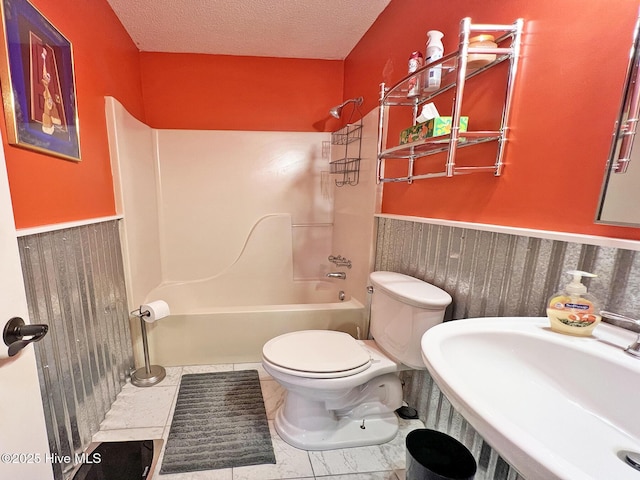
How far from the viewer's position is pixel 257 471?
4.09 ft

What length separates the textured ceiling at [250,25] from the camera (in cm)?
174

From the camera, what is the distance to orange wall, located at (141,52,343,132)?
235cm

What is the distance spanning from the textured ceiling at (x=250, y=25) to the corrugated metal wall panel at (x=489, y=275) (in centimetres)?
138

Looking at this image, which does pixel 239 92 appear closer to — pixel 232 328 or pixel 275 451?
pixel 232 328

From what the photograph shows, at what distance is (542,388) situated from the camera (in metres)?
0.69

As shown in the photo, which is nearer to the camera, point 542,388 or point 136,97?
point 542,388

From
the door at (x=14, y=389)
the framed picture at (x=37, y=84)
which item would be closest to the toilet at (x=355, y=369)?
the door at (x=14, y=389)

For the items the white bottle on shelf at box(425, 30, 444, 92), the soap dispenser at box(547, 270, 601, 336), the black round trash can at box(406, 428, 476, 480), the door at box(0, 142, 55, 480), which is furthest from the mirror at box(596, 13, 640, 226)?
the door at box(0, 142, 55, 480)

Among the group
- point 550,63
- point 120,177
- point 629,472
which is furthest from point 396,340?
point 120,177

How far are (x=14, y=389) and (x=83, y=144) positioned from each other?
3.93ft

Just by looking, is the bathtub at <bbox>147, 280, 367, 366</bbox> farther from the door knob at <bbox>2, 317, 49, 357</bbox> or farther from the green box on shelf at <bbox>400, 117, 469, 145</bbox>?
the door knob at <bbox>2, 317, 49, 357</bbox>

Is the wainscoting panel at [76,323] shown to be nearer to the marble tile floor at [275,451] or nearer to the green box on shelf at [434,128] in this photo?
the marble tile floor at [275,451]

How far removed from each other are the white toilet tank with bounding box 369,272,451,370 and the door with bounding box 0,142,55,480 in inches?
45.8

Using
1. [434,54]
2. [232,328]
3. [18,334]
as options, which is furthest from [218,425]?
[434,54]
